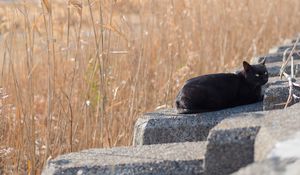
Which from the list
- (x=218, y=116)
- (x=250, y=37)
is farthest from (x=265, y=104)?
(x=250, y=37)

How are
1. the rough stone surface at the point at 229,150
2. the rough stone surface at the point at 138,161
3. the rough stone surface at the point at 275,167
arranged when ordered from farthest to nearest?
the rough stone surface at the point at 138,161 < the rough stone surface at the point at 229,150 < the rough stone surface at the point at 275,167

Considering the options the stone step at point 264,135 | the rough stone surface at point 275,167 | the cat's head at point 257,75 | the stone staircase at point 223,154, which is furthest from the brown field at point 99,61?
the rough stone surface at point 275,167

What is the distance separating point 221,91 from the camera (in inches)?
162

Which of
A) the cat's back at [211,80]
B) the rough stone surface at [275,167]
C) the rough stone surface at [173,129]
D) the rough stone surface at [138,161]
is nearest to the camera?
the rough stone surface at [275,167]

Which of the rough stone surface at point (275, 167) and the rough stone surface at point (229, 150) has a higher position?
the rough stone surface at point (275, 167)

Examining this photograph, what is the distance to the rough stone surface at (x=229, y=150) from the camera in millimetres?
2471

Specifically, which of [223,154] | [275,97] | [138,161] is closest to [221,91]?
[275,97]

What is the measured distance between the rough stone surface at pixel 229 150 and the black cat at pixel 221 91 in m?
1.15

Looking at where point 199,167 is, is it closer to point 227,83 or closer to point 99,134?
point 99,134

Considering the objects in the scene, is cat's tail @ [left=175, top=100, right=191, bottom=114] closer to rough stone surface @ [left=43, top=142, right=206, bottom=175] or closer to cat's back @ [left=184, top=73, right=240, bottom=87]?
cat's back @ [left=184, top=73, right=240, bottom=87]

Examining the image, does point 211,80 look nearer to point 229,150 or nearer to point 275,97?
point 275,97

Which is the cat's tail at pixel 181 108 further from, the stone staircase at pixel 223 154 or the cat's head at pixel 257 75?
the cat's head at pixel 257 75

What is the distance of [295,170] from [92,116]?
2.36 meters

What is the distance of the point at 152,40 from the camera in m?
5.37
